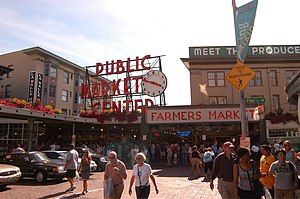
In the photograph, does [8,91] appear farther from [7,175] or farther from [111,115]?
[7,175]

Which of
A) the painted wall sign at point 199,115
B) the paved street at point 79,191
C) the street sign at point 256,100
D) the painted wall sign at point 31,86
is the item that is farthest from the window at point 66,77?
the paved street at point 79,191

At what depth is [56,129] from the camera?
102ft

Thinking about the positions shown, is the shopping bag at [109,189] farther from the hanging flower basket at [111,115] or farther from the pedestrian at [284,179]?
the hanging flower basket at [111,115]

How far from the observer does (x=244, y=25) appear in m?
7.82

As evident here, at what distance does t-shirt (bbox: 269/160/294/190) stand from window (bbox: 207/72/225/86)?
1030 inches

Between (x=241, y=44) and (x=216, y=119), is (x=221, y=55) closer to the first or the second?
(x=216, y=119)

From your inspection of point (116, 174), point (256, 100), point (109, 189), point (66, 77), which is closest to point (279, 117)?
point (256, 100)

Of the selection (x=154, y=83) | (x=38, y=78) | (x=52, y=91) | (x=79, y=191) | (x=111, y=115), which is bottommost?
(x=79, y=191)

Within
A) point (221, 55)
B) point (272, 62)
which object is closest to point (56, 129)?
point (221, 55)

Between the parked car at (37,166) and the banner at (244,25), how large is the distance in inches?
376

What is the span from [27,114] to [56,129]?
13014 mm

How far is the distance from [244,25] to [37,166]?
429 inches

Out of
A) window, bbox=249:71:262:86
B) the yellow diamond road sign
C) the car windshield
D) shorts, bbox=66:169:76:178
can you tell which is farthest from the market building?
the yellow diamond road sign

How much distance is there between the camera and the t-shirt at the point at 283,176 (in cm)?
603
